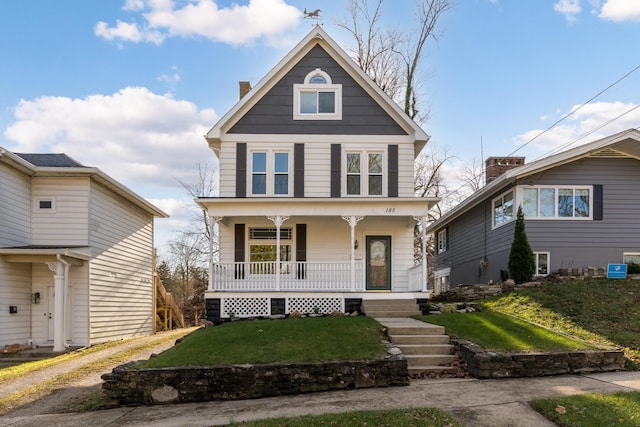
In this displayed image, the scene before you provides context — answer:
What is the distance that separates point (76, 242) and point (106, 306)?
272 centimetres

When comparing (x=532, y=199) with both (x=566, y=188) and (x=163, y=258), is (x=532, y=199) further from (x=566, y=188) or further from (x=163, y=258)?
(x=163, y=258)

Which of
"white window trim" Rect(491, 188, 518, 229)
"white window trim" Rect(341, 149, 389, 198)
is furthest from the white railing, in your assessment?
"white window trim" Rect(491, 188, 518, 229)

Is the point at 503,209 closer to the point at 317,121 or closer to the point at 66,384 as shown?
the point at 317,121

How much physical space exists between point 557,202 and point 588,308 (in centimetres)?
551

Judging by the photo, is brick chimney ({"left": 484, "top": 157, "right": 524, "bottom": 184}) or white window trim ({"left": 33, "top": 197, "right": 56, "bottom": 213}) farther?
brick chimney ({"left": 484, "top": 157, "right": 524, "bottom": 184})

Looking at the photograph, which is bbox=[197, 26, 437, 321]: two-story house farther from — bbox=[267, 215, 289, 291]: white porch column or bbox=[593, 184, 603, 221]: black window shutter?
bbox=[593, 184, 603, 221]: black window shutter

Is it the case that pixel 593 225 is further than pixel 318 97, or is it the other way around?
pixel 593 225

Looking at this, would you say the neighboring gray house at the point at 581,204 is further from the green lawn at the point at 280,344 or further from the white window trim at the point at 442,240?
the white window trim at the point at 442,240

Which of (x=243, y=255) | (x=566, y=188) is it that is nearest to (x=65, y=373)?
(x=243, y=255)

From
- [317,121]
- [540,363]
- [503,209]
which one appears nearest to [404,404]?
[540,363]

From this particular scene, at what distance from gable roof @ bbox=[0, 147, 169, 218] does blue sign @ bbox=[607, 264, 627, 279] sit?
16018mm

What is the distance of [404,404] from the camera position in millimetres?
6672

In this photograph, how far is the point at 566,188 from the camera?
1614 cm

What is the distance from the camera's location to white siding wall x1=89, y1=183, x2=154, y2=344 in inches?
602
